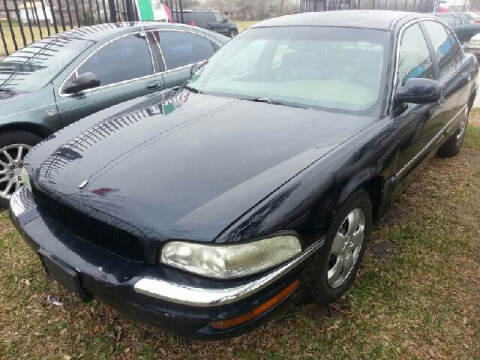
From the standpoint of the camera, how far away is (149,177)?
1947 millimetres

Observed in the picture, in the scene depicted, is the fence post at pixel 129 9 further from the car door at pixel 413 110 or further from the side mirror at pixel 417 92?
the side mirror at pixel 417 92

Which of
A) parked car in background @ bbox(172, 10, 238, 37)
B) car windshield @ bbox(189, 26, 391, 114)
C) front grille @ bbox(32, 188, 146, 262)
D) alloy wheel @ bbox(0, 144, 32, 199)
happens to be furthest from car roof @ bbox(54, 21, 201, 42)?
parked car in background @ bbox(172, 10, 238, 37)

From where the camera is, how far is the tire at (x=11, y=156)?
3408 millimetres

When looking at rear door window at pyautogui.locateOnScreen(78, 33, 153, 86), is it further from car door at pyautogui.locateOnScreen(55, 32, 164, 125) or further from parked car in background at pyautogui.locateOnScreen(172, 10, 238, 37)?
parked car in background at pyautogui.locateOnScreen(172, 10, 238, 37)

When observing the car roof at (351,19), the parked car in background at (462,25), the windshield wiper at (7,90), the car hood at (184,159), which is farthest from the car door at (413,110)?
the parked car in background at (462,25)

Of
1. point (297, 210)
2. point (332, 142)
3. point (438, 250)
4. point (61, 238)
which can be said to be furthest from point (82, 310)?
point (438, 250)

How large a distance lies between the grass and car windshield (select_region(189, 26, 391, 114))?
1.19 metres

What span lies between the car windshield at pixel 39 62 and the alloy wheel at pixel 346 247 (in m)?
3.00

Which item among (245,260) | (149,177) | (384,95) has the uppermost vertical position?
(384,95)

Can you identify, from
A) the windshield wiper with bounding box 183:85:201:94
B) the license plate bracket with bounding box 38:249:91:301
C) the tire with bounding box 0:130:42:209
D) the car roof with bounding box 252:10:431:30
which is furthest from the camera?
the tire with bounding box 0:130:42:209

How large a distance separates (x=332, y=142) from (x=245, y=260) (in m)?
0.91

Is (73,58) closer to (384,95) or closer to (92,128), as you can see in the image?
(92,128)

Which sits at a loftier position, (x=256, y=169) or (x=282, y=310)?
(x=256, y=169)

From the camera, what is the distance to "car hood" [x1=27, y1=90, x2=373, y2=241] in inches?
68.6
